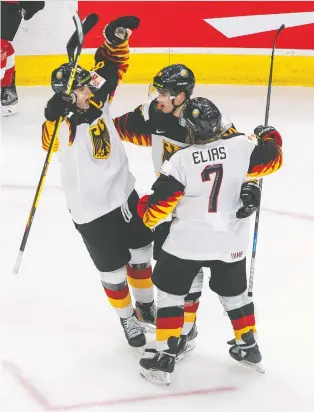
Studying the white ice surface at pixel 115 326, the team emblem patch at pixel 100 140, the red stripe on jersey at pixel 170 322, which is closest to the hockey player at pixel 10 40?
the white ice surface at pixel 115 326

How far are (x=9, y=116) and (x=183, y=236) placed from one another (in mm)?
3241

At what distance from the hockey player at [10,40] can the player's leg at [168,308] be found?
318 centimetres

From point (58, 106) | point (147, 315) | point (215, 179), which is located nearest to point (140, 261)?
point (147, 315)

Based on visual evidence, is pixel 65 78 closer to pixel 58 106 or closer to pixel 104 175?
pixel 58 106

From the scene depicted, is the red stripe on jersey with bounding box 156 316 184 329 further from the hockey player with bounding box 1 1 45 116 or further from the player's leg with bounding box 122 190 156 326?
the hockey player with bounding box 1 1 45 116

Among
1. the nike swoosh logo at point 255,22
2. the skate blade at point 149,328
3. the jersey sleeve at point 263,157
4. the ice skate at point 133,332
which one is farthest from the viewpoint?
the nike swoosh logo at point 255,22

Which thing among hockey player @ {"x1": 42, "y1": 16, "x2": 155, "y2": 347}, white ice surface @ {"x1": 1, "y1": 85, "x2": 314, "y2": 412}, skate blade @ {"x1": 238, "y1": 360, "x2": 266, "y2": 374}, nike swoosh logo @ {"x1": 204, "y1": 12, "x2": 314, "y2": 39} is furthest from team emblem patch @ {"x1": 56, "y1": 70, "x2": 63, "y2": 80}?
nike swoosh logo @ {"x1": 204, "y1": 12, "x2": 314, "y2": 39}

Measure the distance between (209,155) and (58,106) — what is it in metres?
0.48

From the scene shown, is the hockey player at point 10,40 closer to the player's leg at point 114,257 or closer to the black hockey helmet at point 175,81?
the player's leg at point 114,257

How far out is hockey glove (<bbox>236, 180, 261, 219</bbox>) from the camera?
227cm

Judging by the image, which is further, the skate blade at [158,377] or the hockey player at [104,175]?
the skate blade at [158,377]

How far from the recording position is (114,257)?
2.61 meters

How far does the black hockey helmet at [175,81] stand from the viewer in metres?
2.40

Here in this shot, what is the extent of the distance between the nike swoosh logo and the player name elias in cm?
336
